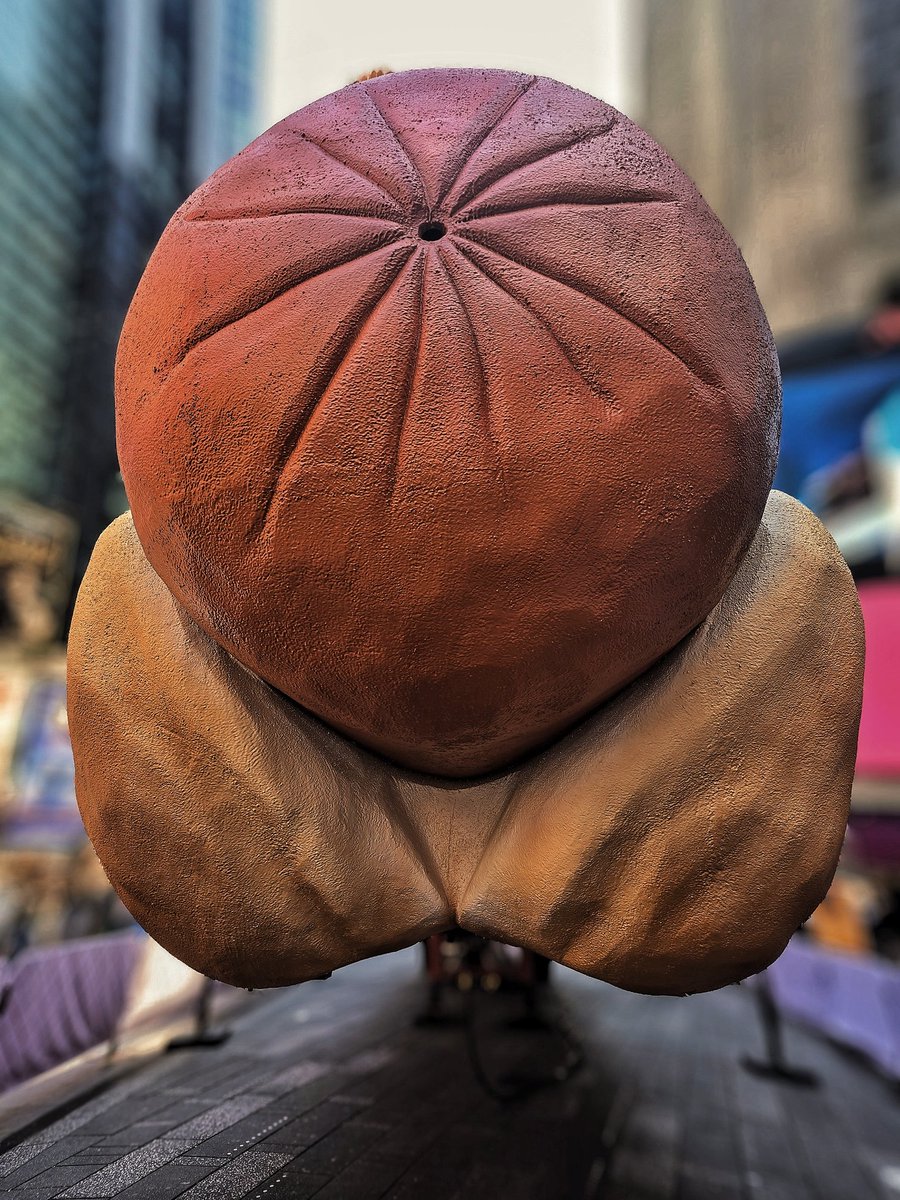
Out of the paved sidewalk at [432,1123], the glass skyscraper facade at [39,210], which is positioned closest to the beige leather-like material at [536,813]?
the paved sidewalk at [432,1123]

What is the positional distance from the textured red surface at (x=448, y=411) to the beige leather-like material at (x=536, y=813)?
14 centimetres

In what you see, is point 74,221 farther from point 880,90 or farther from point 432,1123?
point 432,1123

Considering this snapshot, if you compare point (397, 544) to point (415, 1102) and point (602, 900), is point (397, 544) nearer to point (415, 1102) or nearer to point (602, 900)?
point (602, 900)

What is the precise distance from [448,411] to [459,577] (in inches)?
10.4

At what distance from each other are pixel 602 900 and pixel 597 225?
1224 mm

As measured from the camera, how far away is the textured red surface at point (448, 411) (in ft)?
4.75

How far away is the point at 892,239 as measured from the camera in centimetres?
1142

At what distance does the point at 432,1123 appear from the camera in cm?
276

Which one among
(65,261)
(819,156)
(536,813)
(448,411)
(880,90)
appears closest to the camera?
(448,411)

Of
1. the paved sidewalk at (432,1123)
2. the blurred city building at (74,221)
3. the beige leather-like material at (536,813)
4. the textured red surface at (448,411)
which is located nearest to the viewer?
the textured red surface at (448,411)

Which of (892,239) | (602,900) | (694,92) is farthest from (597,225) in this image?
(694,92)

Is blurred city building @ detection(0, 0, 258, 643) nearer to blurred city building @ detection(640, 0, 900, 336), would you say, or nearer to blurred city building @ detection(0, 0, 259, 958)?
blurred city building @ detection(0, 0, 259, 958)

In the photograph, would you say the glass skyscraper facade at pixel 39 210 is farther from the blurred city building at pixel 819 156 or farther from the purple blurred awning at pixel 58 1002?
the blurred city building at pixel 819 156

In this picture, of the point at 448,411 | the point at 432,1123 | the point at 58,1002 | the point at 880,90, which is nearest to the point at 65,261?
the point at 880,90
